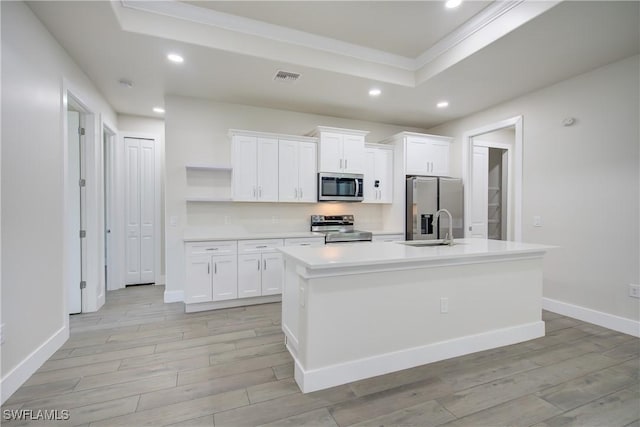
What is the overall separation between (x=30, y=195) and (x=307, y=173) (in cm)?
294

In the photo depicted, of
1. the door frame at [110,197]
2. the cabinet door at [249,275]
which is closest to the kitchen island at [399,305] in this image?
the cabinet door at [249,275]

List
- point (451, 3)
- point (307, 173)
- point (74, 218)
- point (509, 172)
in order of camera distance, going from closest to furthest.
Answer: point (451, 3)
point (74, 218)
point (307, 173)
point (509, 172)

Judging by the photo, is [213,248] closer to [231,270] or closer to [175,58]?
[231,270]

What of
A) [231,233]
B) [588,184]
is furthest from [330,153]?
[588,184]

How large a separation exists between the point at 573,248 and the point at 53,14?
547 centimetres

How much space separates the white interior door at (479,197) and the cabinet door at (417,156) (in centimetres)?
90

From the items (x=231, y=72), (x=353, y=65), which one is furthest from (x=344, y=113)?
(x=231, y=72)

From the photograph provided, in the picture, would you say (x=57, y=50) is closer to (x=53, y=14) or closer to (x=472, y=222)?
(x=53, y=14)

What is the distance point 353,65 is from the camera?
3.34 m

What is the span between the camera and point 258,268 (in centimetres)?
383

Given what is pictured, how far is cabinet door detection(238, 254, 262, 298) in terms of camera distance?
374 centimetres

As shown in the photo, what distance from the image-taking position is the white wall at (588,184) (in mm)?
3006

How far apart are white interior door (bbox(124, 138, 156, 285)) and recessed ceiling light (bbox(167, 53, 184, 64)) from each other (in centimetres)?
232

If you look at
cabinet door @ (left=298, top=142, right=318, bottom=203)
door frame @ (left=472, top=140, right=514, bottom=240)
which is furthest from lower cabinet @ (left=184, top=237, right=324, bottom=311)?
door frame @ (left=472, top=140, right=514, bottom=240)
